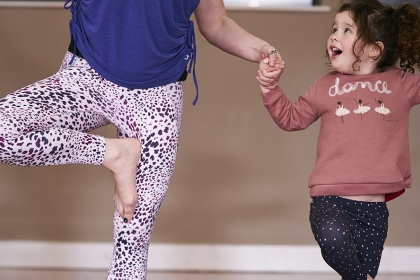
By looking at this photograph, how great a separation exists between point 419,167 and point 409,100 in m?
1.19

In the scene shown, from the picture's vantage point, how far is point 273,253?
313cm

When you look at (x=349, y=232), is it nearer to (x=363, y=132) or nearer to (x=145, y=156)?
(x=363, y=132)

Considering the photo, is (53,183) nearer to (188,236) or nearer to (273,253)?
(188,236)

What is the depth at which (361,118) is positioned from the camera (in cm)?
197

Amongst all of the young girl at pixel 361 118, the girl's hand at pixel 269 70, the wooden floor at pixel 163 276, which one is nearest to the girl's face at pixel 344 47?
the young girl at pixel 361 118

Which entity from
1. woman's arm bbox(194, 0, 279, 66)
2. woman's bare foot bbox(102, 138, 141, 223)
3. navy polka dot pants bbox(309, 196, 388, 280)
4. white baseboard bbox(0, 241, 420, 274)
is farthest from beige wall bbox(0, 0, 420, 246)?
woman's bare foot bbox(102, 138, 141, 223)

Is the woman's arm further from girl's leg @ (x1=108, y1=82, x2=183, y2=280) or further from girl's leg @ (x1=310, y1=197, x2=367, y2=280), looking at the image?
girl's leg @ (x1=310, y1=197, x2=367, y2=280)

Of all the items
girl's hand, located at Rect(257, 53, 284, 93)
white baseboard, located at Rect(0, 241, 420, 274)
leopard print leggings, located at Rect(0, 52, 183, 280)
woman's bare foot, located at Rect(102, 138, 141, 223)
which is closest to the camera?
leopard print leggings, located at Rect(0, 52, 183, 280)

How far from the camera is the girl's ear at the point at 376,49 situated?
201 centimetres

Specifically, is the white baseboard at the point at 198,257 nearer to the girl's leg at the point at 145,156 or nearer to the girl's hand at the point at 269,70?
the girl's leg at the point at 145,156

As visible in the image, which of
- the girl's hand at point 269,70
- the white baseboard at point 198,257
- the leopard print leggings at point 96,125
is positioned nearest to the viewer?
the leopard print leggings at point 96,125

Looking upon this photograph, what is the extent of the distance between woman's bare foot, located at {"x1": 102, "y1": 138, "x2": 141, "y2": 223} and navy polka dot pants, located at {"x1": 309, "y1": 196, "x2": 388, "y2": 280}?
58 centimetres

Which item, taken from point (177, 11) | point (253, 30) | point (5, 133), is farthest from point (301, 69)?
point (5, 133)

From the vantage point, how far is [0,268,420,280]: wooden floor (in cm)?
294
